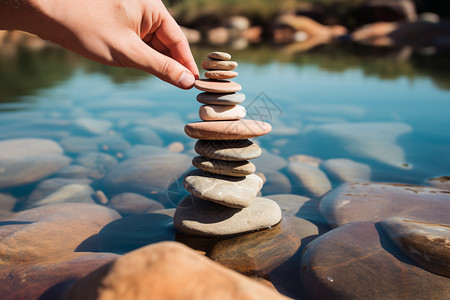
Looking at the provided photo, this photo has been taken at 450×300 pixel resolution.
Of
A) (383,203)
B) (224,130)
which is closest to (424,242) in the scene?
(383,203)

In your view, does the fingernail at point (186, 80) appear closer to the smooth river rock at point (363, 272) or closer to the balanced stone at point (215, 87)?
the balanced stone at point (215, 87)

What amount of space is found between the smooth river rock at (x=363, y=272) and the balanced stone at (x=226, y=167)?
699 millimetres

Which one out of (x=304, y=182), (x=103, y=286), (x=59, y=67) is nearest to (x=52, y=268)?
(x=103, y=286)

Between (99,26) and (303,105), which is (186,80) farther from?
(303,105)

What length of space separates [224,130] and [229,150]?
0.17 metres

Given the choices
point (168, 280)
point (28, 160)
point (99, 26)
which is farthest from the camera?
point (28, 160)

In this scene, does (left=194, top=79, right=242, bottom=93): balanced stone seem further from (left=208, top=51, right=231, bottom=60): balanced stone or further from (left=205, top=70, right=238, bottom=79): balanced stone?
(left=208, top=51, right=231, bottom=60): balanced stone

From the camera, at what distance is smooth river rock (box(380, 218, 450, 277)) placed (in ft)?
6.50

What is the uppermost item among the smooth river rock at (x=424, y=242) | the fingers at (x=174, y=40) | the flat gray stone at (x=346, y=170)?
the fingers at (x=174, y=40)

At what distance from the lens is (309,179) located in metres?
3.56

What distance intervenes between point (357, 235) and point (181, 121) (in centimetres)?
410

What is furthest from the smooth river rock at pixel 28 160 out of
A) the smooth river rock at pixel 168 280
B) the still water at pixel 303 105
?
the smooth river rock at pixel 168 280

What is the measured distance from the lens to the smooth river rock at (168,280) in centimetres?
120

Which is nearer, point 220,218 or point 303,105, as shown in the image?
point 220,218
